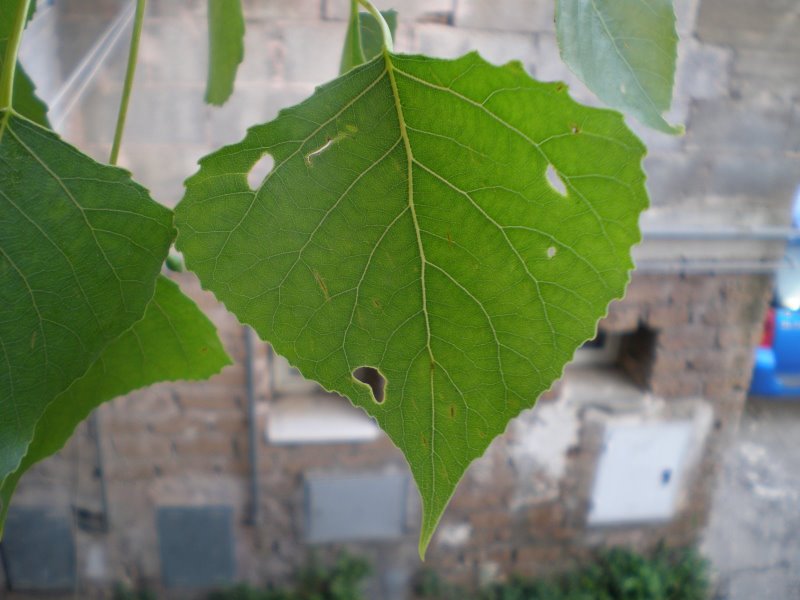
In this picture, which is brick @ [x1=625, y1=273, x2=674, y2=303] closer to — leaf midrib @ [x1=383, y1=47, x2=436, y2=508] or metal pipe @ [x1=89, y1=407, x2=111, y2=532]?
metal pipe @ [x1=89, y1=407, x2=111, y2=532]

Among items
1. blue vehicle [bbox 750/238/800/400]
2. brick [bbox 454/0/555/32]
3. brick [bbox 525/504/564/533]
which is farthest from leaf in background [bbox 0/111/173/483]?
blue vehicle [bbox 750/238/800/400]

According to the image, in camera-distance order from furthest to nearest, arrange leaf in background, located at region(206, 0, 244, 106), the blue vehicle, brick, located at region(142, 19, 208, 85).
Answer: the blue vehicle → brick, located at region(142, 19, 208, 85) → leaf in background, located at region(206, 0, 244, 106)

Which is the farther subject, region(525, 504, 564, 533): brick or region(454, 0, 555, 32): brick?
region(525, 504, 564, 533): brick

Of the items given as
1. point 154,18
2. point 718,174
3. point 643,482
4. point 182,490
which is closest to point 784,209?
point 718,174

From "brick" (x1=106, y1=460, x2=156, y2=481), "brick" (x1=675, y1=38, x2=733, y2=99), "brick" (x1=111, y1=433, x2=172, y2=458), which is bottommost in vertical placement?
"brick" (x1=106, y1=460, x2=156, y2=481)

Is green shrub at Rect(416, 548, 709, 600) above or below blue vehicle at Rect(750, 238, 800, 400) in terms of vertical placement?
below

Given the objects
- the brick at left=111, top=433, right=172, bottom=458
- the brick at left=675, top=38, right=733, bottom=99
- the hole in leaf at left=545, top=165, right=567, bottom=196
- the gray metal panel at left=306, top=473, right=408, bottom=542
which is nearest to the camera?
the hole in leaf at left=545, top=165, right=567, bottom=196

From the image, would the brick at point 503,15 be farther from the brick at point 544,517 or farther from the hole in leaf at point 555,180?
the hole in leaf at point 555,180
